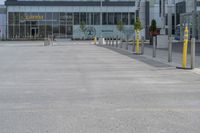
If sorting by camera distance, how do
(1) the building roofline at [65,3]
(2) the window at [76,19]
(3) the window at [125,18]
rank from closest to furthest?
(1) the building roofline at [65,3], (2) the window at [76,19], (3) the window at [125,18]

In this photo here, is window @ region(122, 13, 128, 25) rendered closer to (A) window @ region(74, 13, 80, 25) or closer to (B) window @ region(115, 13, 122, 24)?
(B) window @ region(115, 13, 122, 24)

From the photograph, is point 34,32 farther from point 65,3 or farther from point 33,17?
point 65,3

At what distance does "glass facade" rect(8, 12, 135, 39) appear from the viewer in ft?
269

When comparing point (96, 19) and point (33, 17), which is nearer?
point (33, 17)

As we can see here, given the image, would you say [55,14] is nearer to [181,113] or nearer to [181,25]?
[181,25]

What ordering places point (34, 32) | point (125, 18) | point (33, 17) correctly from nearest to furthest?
point (33, 17) < point (34, 32) < point (125, 18)

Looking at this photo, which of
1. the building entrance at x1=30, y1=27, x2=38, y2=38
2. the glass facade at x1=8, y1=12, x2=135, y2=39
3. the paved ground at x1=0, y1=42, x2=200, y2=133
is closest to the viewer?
the paved ground at x1=0, y1=42, x2=200, y2=133

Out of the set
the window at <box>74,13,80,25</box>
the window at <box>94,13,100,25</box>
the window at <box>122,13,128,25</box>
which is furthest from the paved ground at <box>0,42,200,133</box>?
the window at <box>122,13,128,25</box>

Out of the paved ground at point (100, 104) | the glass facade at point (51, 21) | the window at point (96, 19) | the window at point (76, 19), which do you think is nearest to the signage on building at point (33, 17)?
the glass facade at point (51, 21)

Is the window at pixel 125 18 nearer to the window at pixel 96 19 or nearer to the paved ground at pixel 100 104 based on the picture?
the window at pixel 96 19

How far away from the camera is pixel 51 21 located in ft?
271

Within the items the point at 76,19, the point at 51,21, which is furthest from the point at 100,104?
the point at 51,21

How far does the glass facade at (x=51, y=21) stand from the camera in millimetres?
82125

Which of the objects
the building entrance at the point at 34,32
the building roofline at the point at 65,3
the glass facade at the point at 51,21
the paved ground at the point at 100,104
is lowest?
the paved ground at the point at 100,104
